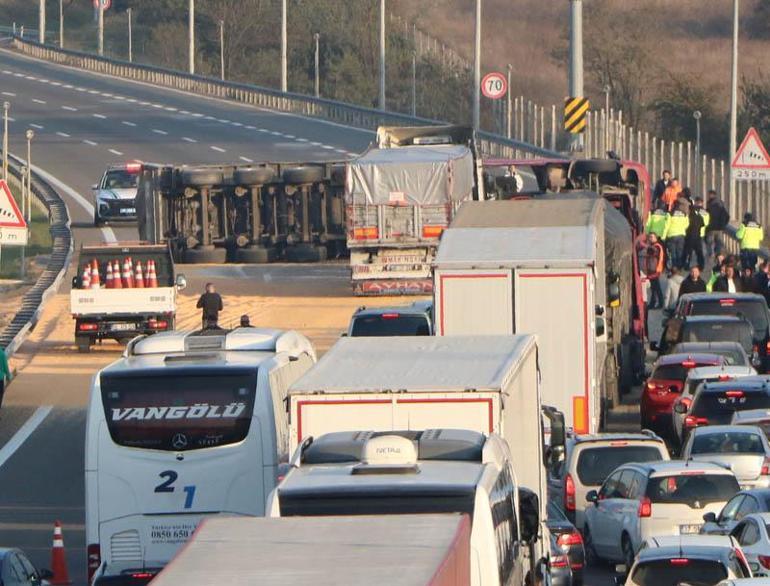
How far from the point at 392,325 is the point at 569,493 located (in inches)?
246

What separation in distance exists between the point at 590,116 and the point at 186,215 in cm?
1837

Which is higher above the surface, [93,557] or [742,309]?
[742,309]

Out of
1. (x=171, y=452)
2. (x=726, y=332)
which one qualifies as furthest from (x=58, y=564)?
(x=726, y=332)

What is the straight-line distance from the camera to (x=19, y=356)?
35250 millimetres

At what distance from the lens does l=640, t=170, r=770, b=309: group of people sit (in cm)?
3538

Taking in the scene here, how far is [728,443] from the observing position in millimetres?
23219

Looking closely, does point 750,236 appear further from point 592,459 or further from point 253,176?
point 592,459

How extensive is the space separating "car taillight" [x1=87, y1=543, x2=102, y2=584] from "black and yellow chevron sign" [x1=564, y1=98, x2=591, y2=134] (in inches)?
1138

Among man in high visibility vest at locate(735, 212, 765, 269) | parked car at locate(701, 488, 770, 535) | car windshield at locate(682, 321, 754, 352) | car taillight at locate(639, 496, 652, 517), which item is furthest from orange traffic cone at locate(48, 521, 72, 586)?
man in high visibility vest at locate(735, 212, 765, 269)

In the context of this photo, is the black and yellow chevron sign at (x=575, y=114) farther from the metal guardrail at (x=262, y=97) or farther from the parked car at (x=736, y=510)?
the parked car at (x=736, y=510)

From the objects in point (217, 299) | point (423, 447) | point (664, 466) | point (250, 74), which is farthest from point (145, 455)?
point (250, 74)

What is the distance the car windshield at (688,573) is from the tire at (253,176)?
29.1 m

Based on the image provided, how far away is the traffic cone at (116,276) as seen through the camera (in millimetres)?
35156

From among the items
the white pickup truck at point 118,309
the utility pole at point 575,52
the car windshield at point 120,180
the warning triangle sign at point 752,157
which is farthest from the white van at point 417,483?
the car windshield at point 120,180
